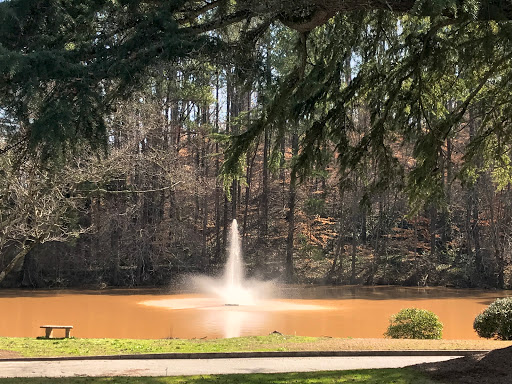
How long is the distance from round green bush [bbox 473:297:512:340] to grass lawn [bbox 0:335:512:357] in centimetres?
124

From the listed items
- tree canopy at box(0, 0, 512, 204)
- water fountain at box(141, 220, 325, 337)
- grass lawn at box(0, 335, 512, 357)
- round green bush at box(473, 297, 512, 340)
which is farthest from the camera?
water fountain at box(141, 220, 325, 337)

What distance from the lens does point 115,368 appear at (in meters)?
9.79

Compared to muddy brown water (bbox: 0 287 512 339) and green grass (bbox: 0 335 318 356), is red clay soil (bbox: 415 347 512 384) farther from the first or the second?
muddy brown water (bbox: 0 287 512 339)

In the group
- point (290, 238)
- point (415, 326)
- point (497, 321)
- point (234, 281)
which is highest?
point (290, 238)

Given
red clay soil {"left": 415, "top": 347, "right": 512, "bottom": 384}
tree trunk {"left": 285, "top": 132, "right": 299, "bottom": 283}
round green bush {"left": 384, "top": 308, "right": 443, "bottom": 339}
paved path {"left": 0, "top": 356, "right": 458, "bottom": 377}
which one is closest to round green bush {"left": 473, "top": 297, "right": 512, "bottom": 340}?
round green bush {"left": 384, "top": 308, "right": 443, "bottom": 339}

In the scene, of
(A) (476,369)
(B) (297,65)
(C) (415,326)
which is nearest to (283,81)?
(B) (297,65)

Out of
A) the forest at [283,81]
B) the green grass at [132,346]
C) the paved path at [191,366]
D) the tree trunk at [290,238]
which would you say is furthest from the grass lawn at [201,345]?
the tree trunk at [290,238]

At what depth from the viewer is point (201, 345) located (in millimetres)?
12469

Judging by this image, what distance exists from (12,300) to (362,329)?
55.5ft

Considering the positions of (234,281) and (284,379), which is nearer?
(284,379)

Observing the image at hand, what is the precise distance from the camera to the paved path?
9.34m

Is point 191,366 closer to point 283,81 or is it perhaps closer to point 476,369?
point 476,369

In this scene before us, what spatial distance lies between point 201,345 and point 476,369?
6.22m

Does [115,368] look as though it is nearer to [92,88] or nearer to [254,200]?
[92,88]
